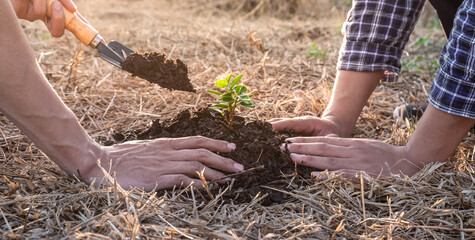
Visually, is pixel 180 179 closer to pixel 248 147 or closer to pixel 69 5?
pixel 248 147

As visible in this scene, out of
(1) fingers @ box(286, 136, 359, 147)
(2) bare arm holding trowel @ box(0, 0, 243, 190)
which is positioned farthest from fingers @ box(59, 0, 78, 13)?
(1) fingers @ box(286, 136, 359, 147)

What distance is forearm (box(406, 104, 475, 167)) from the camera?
1.81m

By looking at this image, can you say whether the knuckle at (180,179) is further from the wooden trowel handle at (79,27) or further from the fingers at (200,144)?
the wooden trowel handle at (79,27)

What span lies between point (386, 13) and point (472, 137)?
811 millimetres

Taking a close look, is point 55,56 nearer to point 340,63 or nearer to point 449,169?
point 340,63

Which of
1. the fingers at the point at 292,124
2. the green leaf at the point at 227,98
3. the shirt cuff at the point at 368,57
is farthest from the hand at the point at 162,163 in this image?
the shirt cuff at the point at 368,57

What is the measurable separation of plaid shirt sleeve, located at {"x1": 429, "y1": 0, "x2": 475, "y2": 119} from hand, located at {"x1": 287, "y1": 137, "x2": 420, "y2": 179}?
27cm

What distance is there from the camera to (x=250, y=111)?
2.51 m

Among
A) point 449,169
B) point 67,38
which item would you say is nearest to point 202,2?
point 67,38

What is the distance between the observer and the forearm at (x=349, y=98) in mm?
2299

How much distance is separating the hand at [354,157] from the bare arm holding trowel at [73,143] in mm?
302

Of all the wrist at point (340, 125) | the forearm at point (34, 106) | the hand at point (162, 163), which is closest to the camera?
the forearm at point (34, 106)

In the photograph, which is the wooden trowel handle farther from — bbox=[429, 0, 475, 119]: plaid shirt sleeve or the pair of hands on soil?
bbox=[429, 0, 475, 119]: plaid shirt sleeve

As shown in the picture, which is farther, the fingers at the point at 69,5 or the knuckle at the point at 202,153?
the fingers at the point at 69,5
